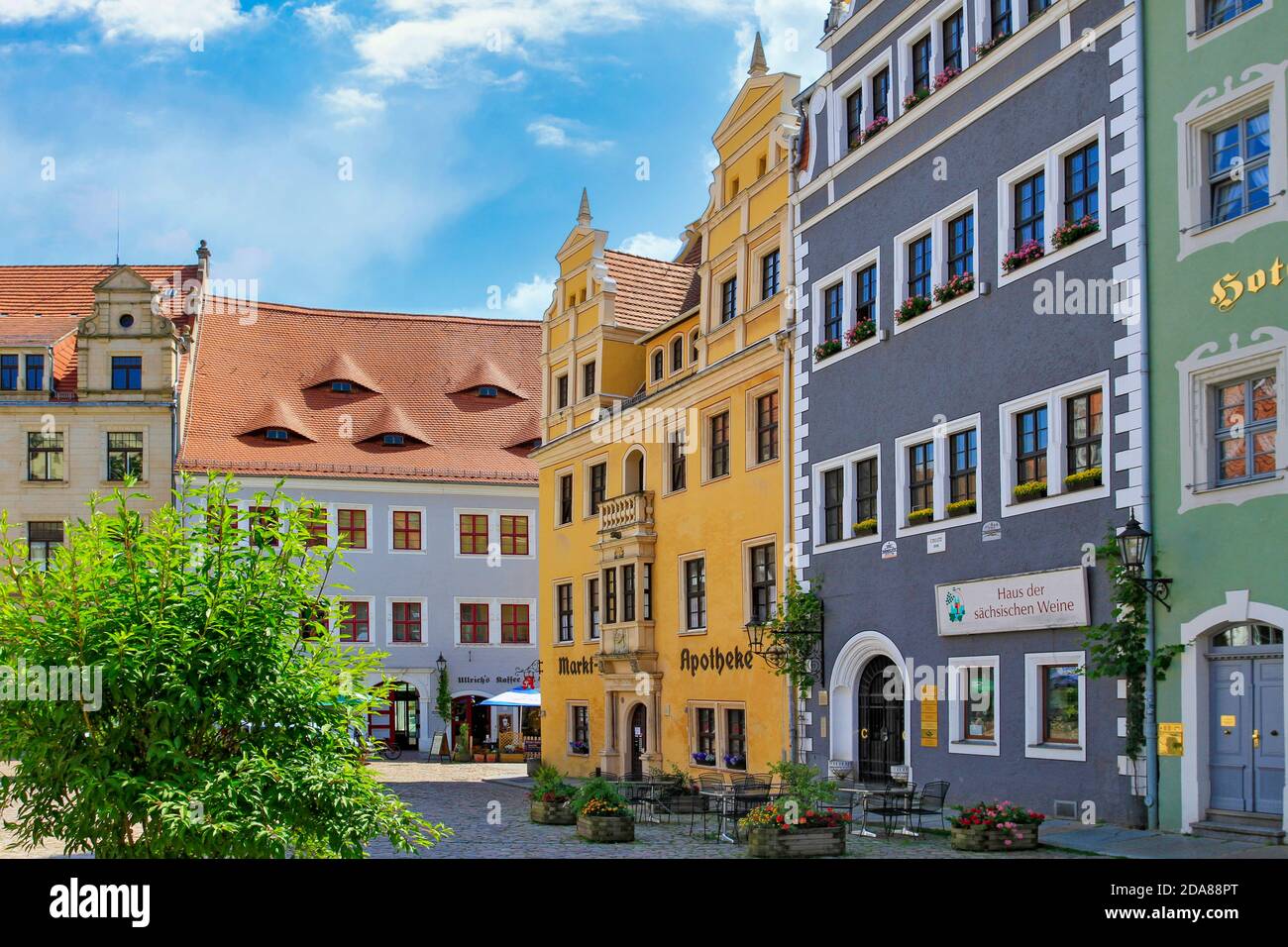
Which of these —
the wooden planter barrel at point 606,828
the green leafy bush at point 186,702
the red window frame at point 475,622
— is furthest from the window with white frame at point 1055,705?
the red window frame at point 475,622

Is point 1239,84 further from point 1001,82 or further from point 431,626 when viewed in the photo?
point 431,626

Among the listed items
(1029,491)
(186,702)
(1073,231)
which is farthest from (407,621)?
(186,702)

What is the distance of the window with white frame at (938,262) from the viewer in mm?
23578

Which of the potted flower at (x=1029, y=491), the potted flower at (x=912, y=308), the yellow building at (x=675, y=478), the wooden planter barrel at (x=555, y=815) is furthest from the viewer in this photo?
the yellow building at (x=675, y=478)

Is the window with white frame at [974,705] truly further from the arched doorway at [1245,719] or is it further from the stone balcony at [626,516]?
the stone balcony at [626,516]

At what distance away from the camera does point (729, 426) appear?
105 feet

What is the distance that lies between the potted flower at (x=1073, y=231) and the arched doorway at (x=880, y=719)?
8.10 metres

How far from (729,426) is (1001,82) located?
11.2 meters

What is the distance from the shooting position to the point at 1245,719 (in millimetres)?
17609

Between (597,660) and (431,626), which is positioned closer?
(597,660)

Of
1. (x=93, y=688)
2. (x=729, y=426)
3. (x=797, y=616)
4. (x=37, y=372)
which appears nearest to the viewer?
(x=93, y=688)

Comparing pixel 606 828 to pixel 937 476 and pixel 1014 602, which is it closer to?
pixel 1014 602
